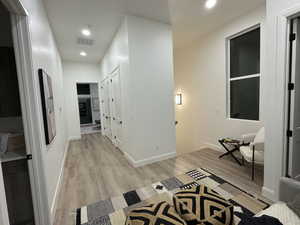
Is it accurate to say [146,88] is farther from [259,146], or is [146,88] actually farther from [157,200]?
[259,146]

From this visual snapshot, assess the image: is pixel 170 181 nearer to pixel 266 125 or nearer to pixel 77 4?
pixel 266 125

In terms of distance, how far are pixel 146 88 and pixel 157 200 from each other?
7.00 feet

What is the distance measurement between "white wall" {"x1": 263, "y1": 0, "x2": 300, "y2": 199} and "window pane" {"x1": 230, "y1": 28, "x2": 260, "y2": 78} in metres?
1.42

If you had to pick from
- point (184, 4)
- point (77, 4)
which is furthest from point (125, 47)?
point (184, 4)

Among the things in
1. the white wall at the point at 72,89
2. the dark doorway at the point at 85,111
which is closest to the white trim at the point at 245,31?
the white wall at the point at 72,89

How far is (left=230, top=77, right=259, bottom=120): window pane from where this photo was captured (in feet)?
10.6

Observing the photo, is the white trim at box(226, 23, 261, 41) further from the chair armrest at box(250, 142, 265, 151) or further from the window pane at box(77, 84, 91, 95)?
the window pane at box(77, 84, 91, 95)

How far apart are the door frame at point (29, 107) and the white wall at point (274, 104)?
2808mm

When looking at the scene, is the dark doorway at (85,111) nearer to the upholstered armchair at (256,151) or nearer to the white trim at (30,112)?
the white trim at (30,112)

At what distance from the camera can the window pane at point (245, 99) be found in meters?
3.22

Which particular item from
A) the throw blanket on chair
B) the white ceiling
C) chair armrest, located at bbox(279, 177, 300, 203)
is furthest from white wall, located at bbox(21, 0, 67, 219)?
chair armrest, located at bbox(279, 177, 300, 203)

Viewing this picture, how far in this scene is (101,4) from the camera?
8.61ft

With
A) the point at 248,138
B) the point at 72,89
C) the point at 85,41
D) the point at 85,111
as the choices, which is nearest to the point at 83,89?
the point at 85,111

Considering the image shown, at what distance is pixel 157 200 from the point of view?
210 cm
